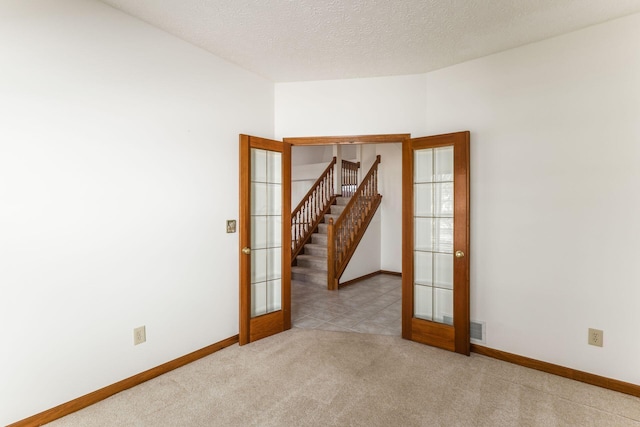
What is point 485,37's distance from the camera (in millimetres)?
2611

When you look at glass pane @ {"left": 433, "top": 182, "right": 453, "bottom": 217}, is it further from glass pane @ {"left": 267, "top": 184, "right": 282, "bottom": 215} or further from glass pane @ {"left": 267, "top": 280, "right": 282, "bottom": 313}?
glass pane @ {"left": 267, "top": 280, "right": 282, "bottom": 313}

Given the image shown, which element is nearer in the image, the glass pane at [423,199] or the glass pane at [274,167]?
the glass pane at [423,199]

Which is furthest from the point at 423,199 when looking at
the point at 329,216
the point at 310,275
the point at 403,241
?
the point at 329,216

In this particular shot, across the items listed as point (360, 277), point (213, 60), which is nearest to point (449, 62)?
point (213, 60)

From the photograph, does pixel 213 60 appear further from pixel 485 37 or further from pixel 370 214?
pixel 370 214

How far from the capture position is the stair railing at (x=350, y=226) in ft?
18.1

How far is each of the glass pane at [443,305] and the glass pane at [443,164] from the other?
1.13m

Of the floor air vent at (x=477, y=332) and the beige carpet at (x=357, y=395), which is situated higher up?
the floor air vent at (x=477, y=332)

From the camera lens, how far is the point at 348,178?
823 centimetres

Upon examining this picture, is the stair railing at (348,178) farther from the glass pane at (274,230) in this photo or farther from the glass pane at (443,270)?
the glass pane at (443,270)

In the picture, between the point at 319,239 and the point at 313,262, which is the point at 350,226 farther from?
the point at 313,262

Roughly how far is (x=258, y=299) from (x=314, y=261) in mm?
2611

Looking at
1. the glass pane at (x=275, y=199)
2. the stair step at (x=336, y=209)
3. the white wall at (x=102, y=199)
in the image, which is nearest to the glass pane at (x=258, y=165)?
the glass pane at (x=275, y=199)

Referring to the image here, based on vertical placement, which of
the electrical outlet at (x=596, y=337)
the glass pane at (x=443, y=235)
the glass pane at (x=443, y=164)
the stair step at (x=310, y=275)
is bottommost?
the stair step at (x=310, y=275)
